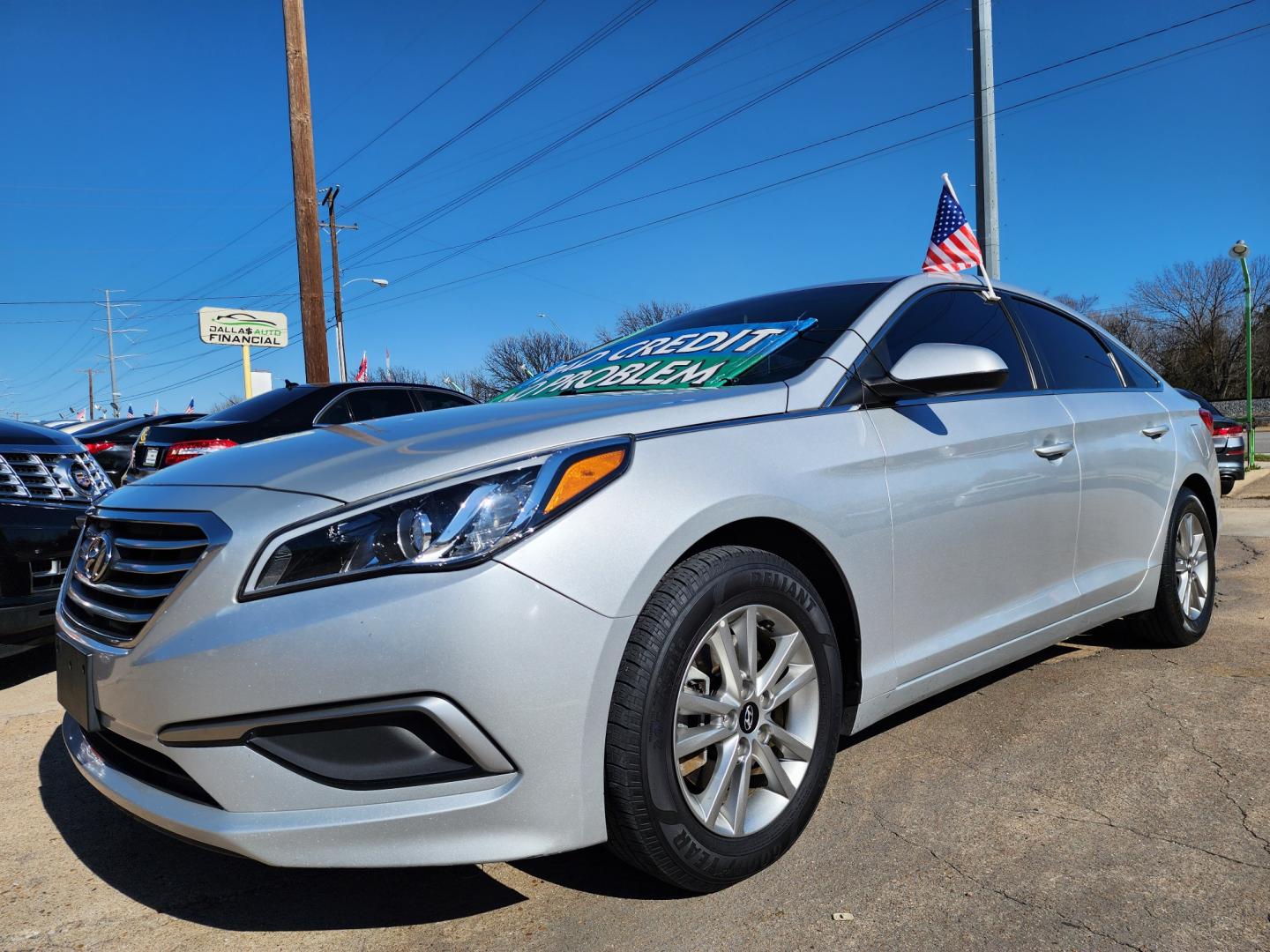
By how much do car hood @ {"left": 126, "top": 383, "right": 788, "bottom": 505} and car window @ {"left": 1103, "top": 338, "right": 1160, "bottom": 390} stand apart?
231 centimetres

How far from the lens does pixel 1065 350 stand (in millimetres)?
3670

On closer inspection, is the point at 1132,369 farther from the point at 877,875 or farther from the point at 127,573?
the point at 127,573

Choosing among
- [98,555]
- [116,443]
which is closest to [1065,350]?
[98,555]

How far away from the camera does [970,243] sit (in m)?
8.75

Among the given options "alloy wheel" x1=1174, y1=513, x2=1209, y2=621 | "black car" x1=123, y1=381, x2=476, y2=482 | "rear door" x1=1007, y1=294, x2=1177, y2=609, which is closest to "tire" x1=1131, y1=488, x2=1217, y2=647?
"alloy wheel" x1=1174, y1=513, x2=1209, y2=621

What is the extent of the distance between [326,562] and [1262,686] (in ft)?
11.6

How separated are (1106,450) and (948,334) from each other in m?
0.86

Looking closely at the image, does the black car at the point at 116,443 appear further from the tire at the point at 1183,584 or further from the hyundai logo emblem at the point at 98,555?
the tire at the point at 1183,584

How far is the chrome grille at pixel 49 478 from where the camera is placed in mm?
3961

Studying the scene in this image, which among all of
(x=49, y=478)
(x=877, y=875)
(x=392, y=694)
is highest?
(x=49, y=478)

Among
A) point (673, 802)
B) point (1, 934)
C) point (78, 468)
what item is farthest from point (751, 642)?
point (78, 468)

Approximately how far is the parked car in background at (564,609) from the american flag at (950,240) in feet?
23.1

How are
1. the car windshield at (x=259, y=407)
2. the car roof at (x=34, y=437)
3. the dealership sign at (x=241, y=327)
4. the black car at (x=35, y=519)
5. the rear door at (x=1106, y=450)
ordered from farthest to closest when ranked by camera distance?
the dealership sign at (x=241, y=327), the car windshield at (x=259, y=407), the car roof at (x=34, y=437), the black car at (x=35, y=519), the rear door at (x=1106, y=450)

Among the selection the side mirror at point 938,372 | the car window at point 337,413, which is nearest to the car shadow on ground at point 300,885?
the side mirror at point 938,372
